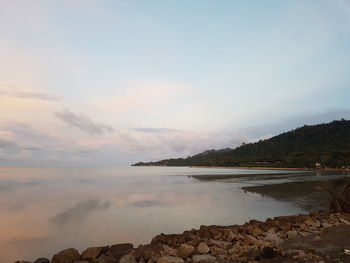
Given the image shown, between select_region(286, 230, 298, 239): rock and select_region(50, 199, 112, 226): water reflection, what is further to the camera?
select_region(50, 199, 112, 226): water reflection

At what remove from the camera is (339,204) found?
1656 cm

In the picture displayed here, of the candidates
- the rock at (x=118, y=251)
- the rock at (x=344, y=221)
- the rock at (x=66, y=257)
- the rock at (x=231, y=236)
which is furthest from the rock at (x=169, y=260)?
the rock at (x=344, y=221)

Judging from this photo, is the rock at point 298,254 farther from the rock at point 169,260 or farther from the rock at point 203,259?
the rock at point 169,260

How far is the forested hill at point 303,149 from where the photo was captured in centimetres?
12365

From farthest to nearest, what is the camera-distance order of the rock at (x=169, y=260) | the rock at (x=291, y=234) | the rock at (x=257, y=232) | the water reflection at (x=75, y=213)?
the water reflection at (x=75, y=213) < the rock at (x=257, y=232) < the rock at (x=291, y=234) < the rock at (x=169, y=260)

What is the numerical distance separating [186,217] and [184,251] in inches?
386

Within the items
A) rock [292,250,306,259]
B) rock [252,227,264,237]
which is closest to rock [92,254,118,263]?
rock [292,250,306,259]

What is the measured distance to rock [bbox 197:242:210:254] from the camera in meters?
8.84

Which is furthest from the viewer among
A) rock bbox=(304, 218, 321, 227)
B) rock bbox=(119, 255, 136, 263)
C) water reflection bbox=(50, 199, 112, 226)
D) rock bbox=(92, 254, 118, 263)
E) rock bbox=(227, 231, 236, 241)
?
water reflection bbox=(50, 199, 112, 226)

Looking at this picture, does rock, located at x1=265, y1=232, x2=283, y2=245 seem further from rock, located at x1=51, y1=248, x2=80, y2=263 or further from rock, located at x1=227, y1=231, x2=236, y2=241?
rock, located at x1=51, y1=248, x2=80, y2=263

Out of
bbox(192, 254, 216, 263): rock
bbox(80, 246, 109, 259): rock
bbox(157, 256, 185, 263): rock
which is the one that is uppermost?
bbox(80, 246, 109, 259): rock

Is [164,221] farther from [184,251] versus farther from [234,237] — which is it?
[184,251]

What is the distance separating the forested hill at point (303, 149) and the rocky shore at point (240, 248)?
118m

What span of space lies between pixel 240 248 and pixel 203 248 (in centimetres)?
111
